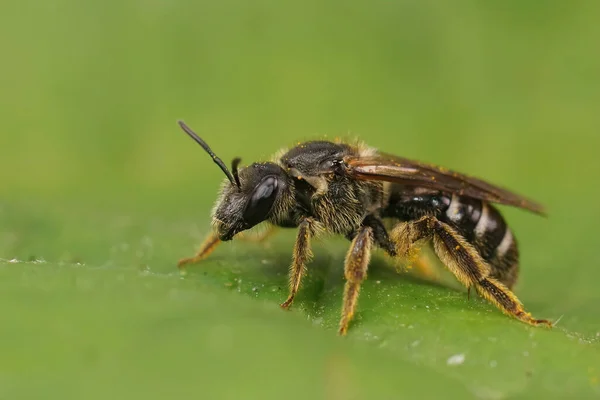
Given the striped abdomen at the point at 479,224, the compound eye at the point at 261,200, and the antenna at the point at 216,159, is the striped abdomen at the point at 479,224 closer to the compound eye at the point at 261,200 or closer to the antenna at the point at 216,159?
the compound eye at the point at 261,200

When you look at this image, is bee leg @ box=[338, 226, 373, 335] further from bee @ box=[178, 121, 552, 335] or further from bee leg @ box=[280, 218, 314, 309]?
bee leg @ box=[280, 218, 314, 309]

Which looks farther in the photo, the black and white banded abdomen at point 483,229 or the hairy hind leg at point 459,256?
the black and white banded abdomen at point 483,229

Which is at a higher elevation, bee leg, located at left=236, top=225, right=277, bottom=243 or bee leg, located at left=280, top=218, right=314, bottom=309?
bee leg, located at left=280, top=218, right=314, bottom=309

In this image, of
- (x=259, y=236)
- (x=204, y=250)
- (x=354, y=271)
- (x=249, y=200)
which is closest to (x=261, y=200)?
(x=249, y=200)

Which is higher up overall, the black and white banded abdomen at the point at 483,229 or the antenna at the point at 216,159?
the antenna at the point at 216,159

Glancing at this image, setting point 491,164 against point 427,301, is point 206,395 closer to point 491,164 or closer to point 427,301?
point 427,301

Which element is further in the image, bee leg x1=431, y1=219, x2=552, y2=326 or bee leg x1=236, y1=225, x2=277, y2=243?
bee leg x1=236, y1=225, x2=277, y2=243

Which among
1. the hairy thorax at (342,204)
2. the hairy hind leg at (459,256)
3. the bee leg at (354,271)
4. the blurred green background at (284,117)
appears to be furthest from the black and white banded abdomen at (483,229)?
the bee leg at (354,271)

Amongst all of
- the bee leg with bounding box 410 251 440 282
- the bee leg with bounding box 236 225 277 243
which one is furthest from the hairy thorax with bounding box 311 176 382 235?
the bee leg with bounding box 410 251 440 282
